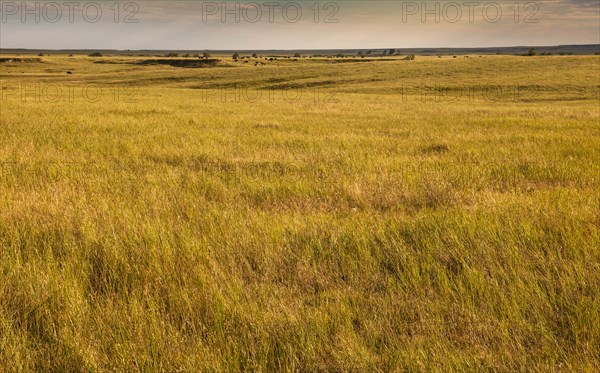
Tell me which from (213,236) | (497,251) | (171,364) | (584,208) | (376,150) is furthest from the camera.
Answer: (376,150)

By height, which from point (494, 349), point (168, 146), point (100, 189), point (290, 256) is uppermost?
point (168, 146)

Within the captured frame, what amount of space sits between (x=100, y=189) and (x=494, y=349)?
18.6 feet

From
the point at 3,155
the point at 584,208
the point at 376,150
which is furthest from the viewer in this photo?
the point at 376,150

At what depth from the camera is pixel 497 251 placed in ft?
13.2

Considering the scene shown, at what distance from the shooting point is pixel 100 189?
247 inches

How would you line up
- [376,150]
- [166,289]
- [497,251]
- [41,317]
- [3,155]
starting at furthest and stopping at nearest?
[376,150] < [3,155] < [497,251] < [166,289] < [41,317]

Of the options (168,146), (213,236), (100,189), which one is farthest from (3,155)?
(213,236)

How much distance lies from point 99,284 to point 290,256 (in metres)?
1.68

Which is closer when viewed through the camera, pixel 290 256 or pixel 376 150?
pixel 290 256

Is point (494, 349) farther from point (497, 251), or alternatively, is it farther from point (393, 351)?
point (497, 251)

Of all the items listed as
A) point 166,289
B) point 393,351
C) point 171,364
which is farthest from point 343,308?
point 166,289

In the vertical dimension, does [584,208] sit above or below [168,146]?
below

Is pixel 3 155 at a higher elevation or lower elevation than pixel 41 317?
A: higher

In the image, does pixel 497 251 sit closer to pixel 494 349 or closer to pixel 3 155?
pixel 494 349
